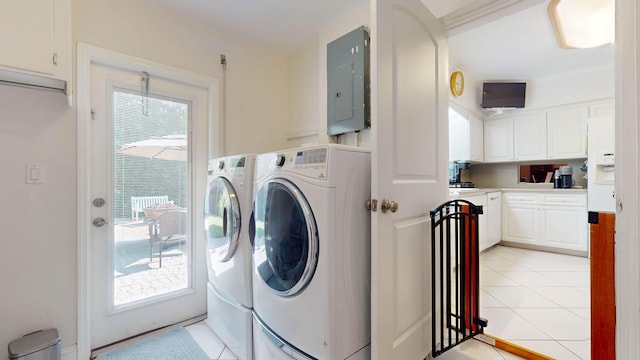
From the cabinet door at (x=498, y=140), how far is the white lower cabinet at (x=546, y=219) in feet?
2.10

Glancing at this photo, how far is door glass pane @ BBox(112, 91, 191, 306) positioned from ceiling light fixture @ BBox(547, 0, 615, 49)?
2933 mm

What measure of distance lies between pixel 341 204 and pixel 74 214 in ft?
5.56

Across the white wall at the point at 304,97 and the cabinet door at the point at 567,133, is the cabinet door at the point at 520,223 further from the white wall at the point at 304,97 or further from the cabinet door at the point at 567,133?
the white wall at the point at 304,97

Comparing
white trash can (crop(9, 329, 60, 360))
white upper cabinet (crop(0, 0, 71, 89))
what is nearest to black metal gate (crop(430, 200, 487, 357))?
white trash can (crop(9, 329, 60, 360))

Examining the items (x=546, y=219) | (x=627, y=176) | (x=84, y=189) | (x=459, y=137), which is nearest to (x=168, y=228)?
(x=84, y=189)

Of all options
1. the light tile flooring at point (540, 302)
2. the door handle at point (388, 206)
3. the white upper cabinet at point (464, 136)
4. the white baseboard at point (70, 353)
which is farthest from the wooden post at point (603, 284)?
the white baseboard at point (70, 353)

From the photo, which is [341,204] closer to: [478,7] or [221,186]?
[221,186]

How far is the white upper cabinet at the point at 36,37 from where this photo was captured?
1.25 m

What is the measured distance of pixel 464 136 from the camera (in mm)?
3824

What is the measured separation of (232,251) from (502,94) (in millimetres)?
4160

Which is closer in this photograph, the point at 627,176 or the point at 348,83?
the point at 627,176

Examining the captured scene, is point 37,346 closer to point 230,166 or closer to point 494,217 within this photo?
point 230,166

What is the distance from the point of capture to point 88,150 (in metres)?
1.70

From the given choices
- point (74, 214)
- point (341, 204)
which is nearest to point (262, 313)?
point (341, 204)
